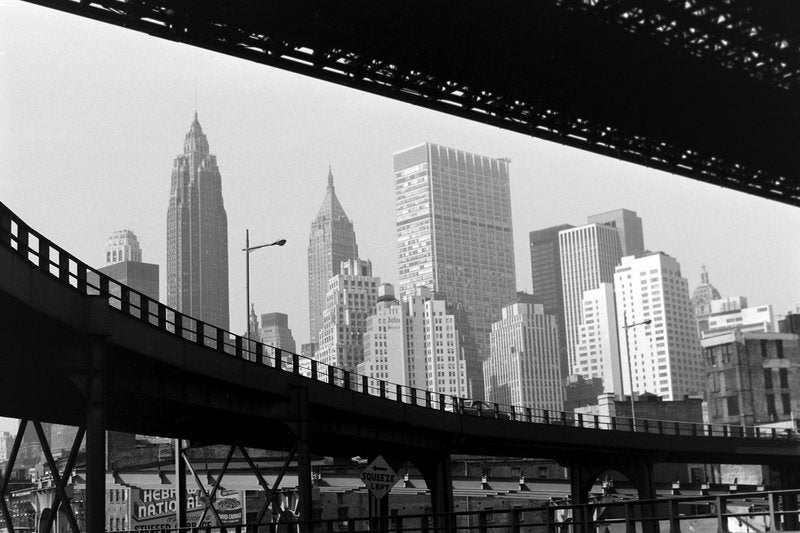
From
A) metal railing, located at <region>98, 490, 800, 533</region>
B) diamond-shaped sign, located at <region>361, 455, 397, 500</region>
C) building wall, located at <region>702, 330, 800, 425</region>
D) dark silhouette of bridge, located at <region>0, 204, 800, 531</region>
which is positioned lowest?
metal railing, located at <region>98, 490, 800, 533</region>

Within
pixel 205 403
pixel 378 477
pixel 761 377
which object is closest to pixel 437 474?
pixel 205 403

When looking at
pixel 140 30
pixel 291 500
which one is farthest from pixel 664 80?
pixel 291 500

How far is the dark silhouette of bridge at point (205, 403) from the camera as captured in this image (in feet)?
102

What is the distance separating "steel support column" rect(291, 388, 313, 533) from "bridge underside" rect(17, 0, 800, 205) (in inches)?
544

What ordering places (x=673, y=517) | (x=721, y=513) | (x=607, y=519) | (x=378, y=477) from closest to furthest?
(x=721, y=513) < (x=673, y=517) < (x=378, y=477) < (x=607, y=519)

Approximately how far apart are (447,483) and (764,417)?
83.2m

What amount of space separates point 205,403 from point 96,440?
1098 centimetres

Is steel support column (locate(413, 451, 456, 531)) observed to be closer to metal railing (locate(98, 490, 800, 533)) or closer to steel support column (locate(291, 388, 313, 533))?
metal railing (locate(98, 490, 800, 533))

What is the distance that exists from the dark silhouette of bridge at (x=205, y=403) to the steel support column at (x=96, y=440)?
0.04 m

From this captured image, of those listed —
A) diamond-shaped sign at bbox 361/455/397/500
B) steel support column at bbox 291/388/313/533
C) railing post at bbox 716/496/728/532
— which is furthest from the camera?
steel support column at bbox 291/388/313/533

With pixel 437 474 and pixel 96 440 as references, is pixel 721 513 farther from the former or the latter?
pixel 437 474

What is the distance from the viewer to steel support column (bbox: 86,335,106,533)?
31.0 metres

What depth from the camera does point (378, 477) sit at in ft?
102

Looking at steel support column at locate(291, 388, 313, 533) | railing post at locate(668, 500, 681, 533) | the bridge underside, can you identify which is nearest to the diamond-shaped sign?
railing post at locate(668, 500, 681, 533)
